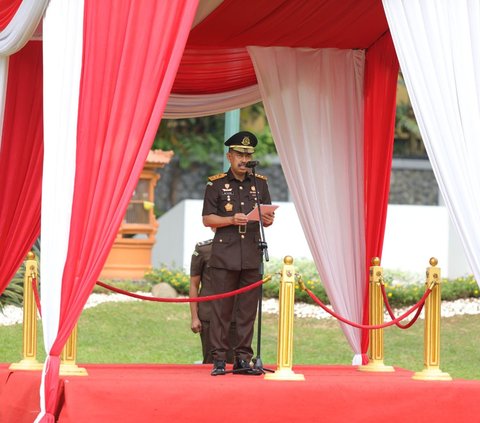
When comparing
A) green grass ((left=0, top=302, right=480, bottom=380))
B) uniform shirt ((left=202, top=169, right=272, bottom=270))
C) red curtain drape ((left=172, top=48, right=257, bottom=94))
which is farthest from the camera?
green grass ((left=0, top=302, right=480, bottom=380))

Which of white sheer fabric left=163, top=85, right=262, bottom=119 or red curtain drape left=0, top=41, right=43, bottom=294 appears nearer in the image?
red curtain drape left=0, top=41, right=43, bottom=294

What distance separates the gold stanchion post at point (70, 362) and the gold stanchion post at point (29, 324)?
376mm

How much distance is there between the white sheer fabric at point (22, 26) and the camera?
718cm

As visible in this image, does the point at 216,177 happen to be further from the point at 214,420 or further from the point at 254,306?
the point at 214,420

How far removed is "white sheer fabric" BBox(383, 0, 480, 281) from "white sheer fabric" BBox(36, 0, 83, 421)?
1915 mm

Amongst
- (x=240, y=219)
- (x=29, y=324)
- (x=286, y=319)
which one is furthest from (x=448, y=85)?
(x=29, y=324)

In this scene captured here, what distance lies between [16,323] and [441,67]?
9.34 m

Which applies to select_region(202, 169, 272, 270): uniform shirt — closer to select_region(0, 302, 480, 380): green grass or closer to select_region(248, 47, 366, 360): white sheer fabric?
select_region(248, 47, 366, 360): white sheer fabric

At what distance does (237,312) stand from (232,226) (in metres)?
0.59

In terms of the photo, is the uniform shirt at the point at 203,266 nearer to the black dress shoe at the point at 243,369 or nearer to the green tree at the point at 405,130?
the black dress shoe at the point at 243,369

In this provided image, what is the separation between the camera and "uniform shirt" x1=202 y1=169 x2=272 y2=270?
25.5 feet

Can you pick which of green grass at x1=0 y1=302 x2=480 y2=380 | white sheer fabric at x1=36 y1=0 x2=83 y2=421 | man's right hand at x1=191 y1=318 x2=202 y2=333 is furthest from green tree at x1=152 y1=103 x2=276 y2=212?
white sheer fabric at x1=36 y1=0 x2=83 y2=421

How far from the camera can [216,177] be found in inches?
309

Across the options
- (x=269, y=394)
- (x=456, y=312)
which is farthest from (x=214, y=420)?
(x=456, y=312)
